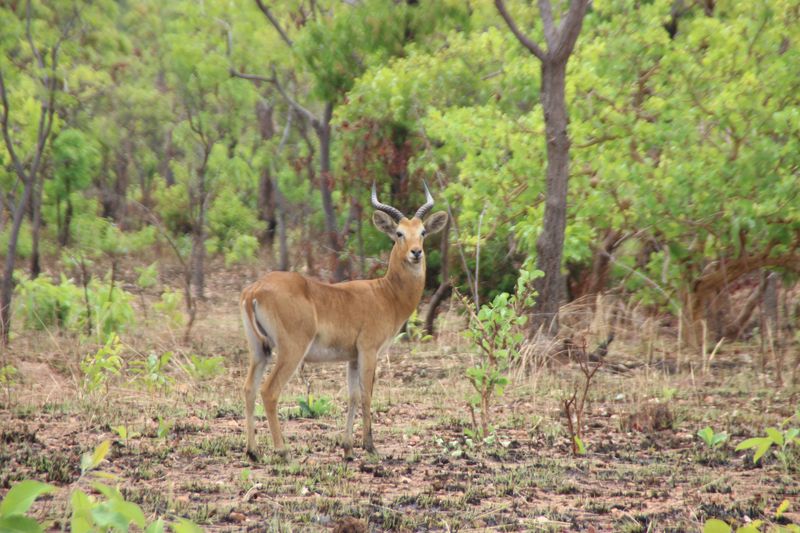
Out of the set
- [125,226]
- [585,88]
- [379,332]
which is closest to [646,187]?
[585,88]

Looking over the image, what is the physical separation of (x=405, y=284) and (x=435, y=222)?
1201 millimetres

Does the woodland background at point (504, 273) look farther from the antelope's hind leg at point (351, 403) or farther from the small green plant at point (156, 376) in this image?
the antelope's hind leg at point (351, 403)

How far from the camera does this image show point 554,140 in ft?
40.4

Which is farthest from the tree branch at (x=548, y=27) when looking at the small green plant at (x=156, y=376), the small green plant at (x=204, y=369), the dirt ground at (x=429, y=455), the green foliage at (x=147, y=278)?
the green foliage at (x=147, y=278)

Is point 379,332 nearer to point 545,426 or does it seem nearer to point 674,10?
point 545,426

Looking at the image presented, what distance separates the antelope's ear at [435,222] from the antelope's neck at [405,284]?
89 cm

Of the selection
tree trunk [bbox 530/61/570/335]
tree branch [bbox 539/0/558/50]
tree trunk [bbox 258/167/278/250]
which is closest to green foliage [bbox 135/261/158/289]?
tree trunk [bbox 258/167/278/250]

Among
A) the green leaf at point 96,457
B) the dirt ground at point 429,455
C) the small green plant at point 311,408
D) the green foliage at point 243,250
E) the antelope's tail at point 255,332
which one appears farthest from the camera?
the green foliage at point 243,250

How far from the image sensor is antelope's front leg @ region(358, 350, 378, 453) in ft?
25.8

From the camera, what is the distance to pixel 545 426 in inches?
361

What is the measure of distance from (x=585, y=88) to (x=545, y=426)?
6373 mm

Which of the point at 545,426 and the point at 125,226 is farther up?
the point at 125,226

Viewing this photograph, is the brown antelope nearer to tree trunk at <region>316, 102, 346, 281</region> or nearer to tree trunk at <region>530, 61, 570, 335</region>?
tree trunk at <region>530, 61, 570, 335</region>

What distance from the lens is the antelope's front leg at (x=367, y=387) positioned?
7.88 m
